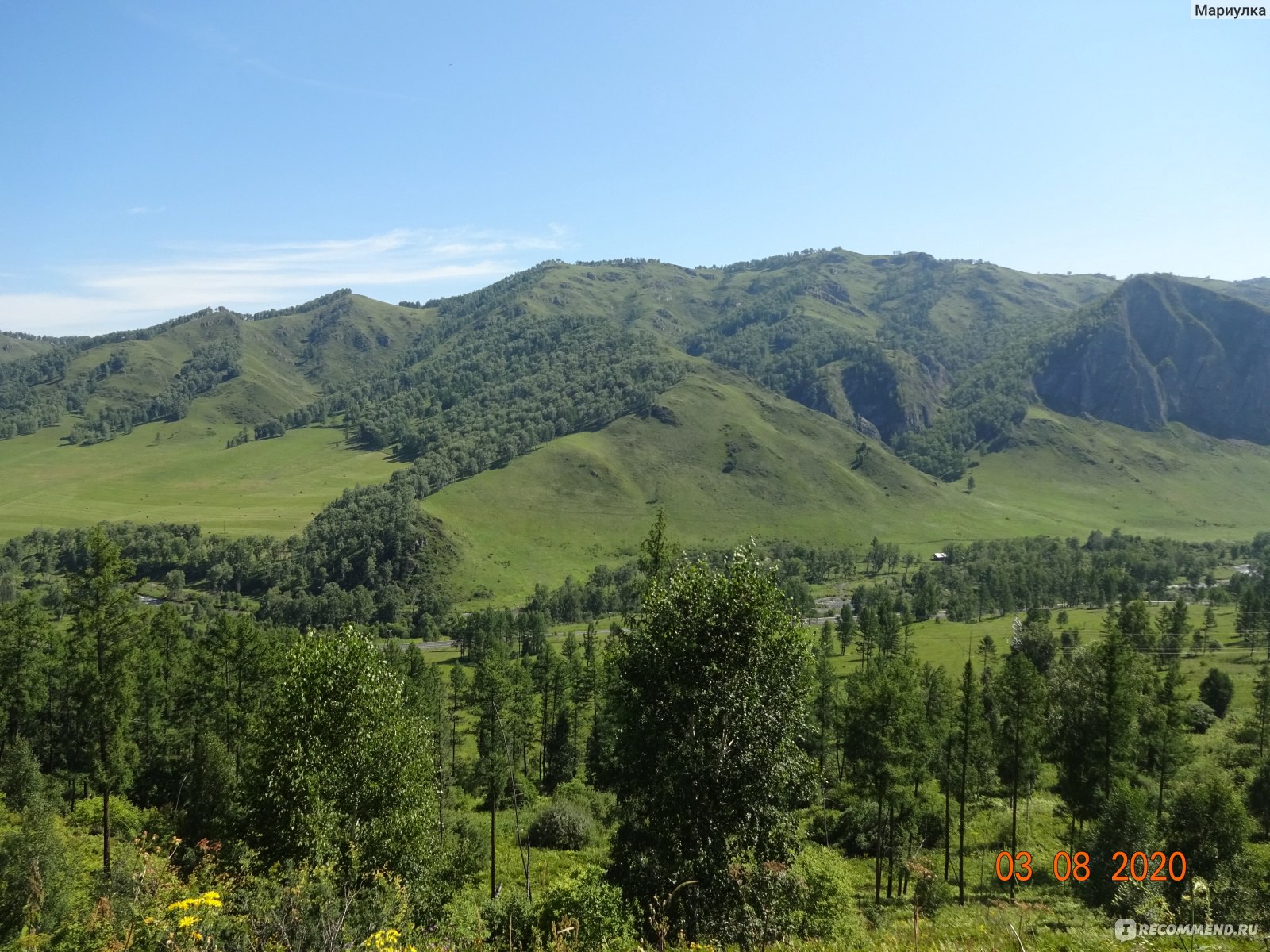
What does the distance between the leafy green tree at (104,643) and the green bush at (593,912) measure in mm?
29077

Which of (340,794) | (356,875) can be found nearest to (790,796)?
(356,875)

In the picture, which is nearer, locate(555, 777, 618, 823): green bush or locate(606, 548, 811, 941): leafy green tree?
locate(606, 548, 811, 941): leafy green tree

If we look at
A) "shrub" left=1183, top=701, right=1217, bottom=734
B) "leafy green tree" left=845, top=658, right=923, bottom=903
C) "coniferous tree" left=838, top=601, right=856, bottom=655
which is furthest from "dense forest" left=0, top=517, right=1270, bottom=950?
"coniferous tree" left=838, top=601, right=856, bottom=655

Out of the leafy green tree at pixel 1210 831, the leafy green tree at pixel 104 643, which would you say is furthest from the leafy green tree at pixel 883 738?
the leafy green tree at pixel 104 643

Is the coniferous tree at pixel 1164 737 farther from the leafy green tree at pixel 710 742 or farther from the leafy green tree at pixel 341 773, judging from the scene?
the leafy green tree at pixel 341 773

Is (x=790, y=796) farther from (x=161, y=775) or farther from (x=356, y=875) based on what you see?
(x=161, y=775)

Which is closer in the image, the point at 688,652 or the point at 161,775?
the point at 688,652

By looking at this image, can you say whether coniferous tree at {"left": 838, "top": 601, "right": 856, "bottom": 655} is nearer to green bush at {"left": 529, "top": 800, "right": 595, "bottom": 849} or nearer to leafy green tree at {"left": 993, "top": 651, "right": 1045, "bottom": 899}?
leafy green tree at {"left": 993, "top": 651, "right": 1045, "bottom": 899}

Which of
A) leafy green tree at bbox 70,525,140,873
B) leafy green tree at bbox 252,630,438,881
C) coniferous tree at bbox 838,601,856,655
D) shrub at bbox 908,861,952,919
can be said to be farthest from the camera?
coniferous tree at bbox 838,601,856,655

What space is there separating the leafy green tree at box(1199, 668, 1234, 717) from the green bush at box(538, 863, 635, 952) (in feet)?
354

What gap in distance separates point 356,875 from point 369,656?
25.3 ft

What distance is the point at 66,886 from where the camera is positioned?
2955 cm

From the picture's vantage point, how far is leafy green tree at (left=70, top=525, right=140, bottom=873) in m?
35.2

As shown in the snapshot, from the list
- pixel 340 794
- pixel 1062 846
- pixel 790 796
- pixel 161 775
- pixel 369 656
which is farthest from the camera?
pixel 161 775
